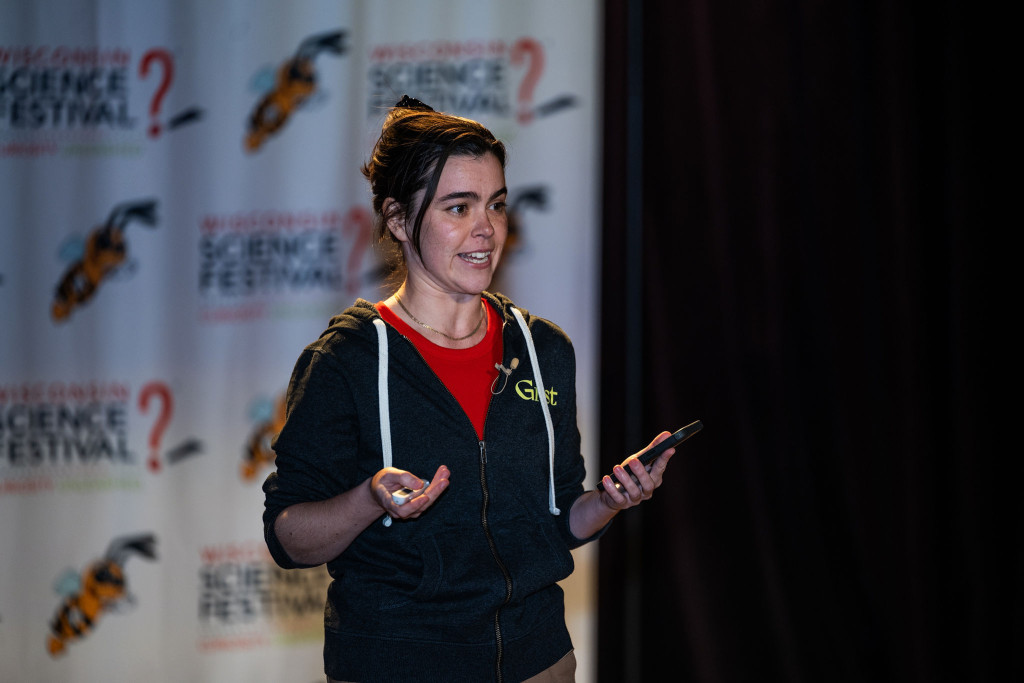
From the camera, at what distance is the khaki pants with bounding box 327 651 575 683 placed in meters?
1.38

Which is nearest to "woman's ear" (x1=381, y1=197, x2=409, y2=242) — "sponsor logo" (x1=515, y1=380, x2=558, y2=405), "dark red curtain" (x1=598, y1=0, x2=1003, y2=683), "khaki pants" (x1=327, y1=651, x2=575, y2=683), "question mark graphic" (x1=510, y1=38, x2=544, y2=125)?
"sponsor logo" (x1=515, y1=380, x2=558, y2=405)

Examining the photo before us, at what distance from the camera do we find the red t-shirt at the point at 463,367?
1391 mm

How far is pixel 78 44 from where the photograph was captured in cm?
272

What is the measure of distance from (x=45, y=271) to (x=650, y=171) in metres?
1.81

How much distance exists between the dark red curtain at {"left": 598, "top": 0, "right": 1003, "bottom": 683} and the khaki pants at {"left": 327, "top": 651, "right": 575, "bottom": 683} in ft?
3.86

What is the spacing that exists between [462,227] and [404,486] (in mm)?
435

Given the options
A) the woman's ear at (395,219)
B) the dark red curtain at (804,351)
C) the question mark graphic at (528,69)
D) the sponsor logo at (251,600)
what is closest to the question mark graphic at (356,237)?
the question mark graphic at (528,69)

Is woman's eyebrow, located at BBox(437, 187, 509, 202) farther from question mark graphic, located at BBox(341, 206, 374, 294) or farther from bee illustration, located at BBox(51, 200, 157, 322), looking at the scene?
bee illustration, located at BBox(51, 200, 157, 322)

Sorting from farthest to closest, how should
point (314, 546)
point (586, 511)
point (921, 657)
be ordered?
point (921, 657) → point (586, 511) → point (314, 546)

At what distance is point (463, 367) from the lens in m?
1.42

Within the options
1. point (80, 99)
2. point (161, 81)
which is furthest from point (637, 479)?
point (80, 99)

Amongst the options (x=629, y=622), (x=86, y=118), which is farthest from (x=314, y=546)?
(x=86, y=118)

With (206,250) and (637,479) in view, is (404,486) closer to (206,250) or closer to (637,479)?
(637,479)

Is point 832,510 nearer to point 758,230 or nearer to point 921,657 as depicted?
point 921,657
